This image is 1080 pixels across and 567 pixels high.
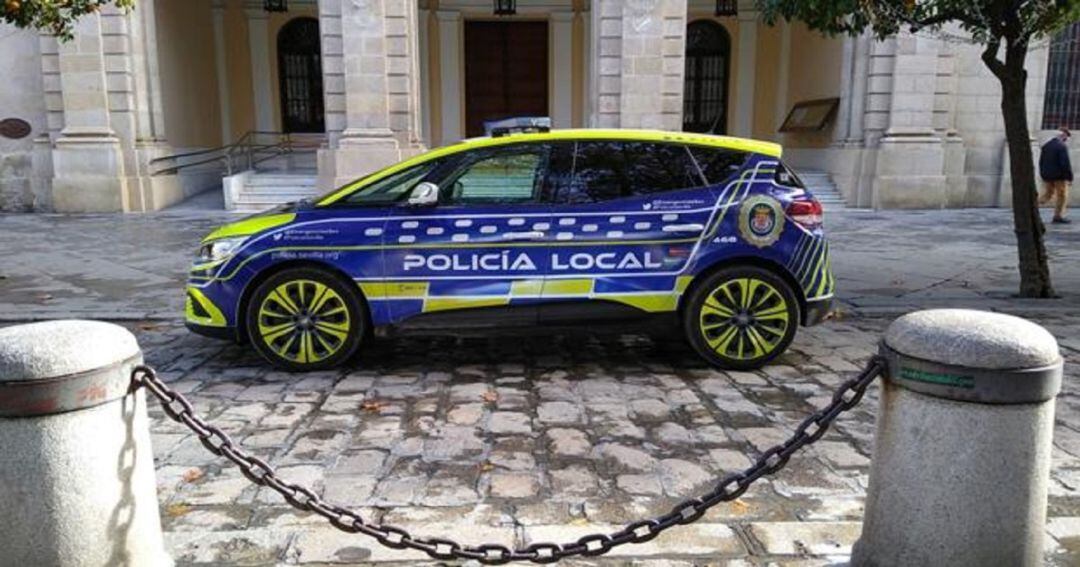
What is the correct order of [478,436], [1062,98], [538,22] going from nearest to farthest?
[478,436] < [1062,98] < [538,22]

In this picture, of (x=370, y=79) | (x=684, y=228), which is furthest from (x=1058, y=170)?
(x=370, y=79)

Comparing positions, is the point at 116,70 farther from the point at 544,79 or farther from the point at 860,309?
the point at 860,309

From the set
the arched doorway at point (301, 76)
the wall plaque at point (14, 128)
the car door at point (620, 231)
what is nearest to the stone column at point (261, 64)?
the arched doorway at point (301, 76)

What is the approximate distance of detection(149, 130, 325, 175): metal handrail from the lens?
1952 cm

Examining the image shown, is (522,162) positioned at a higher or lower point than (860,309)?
higher

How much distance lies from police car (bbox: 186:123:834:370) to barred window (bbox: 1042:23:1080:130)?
15.7 metres

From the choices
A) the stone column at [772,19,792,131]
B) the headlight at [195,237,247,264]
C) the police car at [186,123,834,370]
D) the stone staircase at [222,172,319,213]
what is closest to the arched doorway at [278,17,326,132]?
the stone staircase at [222,172,319,213]

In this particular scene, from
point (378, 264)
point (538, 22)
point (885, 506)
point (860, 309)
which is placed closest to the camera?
point (885, 506)

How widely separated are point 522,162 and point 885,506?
368cm

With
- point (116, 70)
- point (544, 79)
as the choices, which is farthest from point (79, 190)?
point (544, 79)

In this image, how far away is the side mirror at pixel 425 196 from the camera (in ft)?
18.8

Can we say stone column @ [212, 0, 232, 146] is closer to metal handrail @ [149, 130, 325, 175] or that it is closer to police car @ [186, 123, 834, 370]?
metal handrail @ [149, 130, 325, 175]

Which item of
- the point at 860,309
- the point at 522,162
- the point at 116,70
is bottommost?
the point at 860,309

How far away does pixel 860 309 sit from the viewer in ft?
26.8
